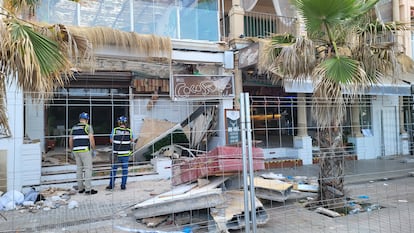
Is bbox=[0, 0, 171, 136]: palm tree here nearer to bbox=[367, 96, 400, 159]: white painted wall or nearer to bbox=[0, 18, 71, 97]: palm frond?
bbox=[0, 18, 71, 97]: palm frond

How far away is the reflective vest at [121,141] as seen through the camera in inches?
304

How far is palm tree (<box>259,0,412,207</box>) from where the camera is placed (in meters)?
5.54

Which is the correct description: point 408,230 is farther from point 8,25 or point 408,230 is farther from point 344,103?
point 8,25

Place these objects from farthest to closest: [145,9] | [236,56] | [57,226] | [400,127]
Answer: [400,127] → [236,56] → [145,9] → [57,226]

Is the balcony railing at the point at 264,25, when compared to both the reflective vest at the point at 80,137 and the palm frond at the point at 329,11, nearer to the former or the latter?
the palm frond at the point at 329,11

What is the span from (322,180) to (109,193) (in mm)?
4596

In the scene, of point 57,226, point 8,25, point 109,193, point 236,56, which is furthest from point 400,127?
point 8,25

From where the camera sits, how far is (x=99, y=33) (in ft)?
29.6

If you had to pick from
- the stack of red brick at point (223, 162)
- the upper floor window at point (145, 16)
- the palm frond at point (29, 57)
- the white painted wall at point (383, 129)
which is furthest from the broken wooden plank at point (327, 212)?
the white painted wall at point (383, 129)

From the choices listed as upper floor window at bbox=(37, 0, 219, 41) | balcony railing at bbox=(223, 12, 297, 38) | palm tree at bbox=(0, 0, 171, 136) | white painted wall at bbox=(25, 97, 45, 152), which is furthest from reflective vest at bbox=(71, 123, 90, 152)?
balcony railing at bbox=(223, 12, 297, 38)

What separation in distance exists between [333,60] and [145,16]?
6.19m

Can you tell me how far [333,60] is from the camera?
223 inches

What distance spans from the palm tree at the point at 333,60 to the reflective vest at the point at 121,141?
3602 millimetres

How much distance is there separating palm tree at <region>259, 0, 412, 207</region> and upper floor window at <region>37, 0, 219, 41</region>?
14.6 feet
